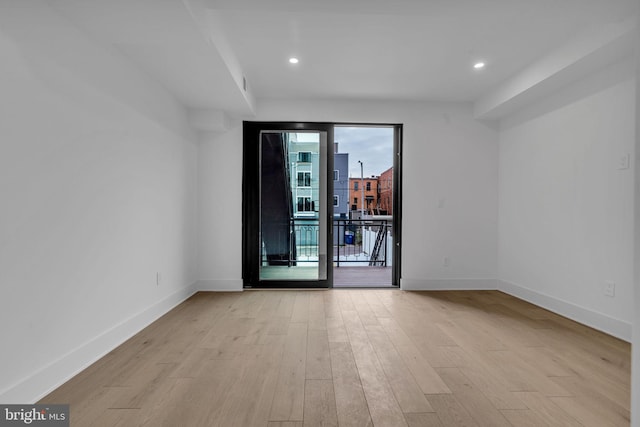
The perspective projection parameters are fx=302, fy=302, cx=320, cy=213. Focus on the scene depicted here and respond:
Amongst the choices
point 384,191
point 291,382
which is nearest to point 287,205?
point 291,382

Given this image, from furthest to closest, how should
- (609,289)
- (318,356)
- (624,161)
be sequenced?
(609,289) < (624,161) < (318,356)

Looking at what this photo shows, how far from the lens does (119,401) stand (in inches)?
65.1

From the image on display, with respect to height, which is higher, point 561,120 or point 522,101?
point 522,101

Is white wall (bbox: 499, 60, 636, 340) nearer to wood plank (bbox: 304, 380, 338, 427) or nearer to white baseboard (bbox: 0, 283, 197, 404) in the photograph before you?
wood plank (bbox: 304, 380, 338, 427)

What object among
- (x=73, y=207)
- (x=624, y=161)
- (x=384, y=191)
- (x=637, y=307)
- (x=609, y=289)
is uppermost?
(x=384, y=191)

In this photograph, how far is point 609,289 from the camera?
262 centimetres

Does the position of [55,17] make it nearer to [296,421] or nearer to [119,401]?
[119,401]

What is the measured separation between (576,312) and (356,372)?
245 cm

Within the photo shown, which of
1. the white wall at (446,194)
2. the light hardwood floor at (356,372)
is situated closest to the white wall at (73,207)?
the light hardwood floor at (356,372)

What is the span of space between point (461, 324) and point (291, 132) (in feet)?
9.93

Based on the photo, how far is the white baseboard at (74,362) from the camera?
157 centimetres

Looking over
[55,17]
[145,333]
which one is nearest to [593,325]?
[145,333]

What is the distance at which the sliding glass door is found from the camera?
4051mm

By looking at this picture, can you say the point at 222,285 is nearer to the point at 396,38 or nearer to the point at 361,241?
the point at 396,38
